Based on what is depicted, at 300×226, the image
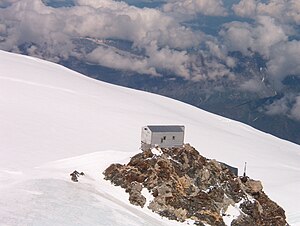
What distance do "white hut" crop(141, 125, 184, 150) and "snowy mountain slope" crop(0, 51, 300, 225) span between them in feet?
8.44

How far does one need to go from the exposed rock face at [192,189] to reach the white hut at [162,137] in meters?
2.25

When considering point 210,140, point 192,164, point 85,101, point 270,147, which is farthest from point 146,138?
point 270,147

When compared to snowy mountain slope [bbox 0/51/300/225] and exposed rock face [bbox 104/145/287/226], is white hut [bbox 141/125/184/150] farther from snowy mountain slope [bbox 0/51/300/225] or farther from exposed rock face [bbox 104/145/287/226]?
snowy mountain slope [bbox 0/51/300/225]

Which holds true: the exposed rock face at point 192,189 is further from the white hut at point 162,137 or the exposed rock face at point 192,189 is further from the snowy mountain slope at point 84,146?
the white hut at point 162,137

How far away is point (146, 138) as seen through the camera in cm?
5406

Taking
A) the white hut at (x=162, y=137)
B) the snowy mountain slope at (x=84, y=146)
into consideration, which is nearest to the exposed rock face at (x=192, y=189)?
the snowy mountain slope at (x=84, y=146)

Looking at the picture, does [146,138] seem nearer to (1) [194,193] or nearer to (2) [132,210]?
(1) [194,193]

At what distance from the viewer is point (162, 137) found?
53.1 m

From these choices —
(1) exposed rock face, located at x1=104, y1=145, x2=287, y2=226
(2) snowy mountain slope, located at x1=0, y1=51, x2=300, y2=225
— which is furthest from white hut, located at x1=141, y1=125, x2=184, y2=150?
(2) snowy mountain slope, located at x1=0, y1=51, x2=300, y2=225

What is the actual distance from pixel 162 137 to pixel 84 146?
11.2 meters

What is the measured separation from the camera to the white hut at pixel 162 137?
2078 inches

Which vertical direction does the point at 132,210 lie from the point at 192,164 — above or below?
below

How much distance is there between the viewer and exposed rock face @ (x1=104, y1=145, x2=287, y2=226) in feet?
139

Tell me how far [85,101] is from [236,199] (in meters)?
41.7
